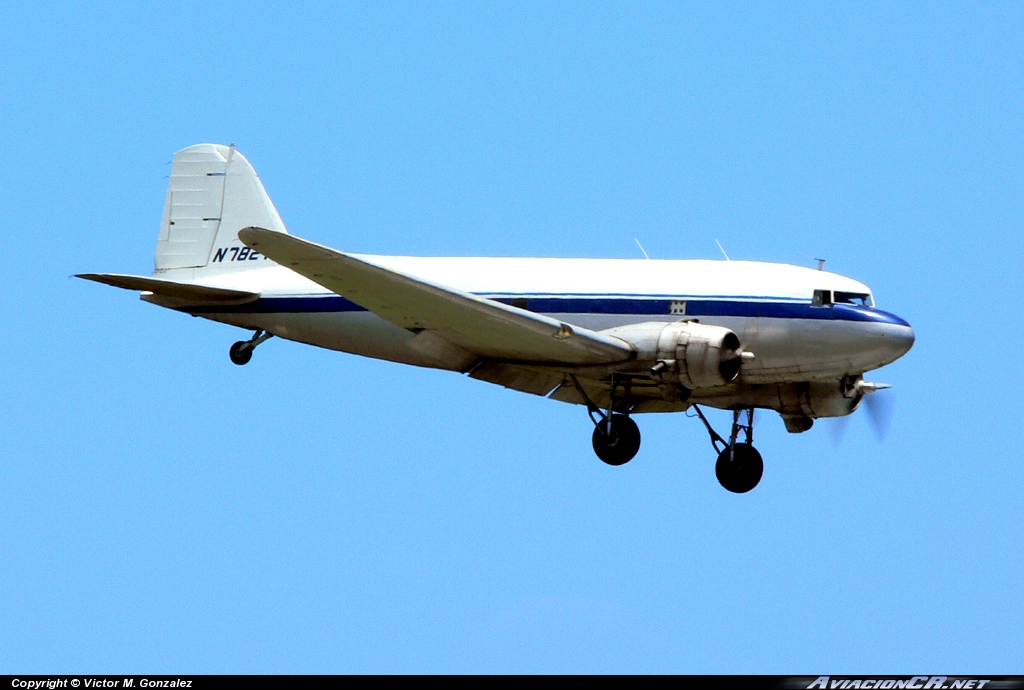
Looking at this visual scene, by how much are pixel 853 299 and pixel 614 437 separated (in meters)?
4.99

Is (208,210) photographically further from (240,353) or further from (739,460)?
(739,460)

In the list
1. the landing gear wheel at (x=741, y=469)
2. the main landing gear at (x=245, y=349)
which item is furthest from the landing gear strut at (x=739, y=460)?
the main landing gear at (x=245, y=349)

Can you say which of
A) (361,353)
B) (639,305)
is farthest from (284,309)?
(639,305)

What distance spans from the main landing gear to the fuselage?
1.35 meters

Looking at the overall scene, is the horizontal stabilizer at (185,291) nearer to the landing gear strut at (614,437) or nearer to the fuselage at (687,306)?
the fuselage at (687,306)

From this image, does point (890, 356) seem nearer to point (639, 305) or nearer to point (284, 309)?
point (639, 305)

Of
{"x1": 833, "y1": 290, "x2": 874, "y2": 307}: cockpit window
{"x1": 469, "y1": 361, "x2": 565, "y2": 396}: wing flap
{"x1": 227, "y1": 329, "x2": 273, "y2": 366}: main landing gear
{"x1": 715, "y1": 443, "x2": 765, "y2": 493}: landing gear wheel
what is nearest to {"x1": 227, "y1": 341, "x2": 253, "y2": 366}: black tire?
Result: {"x1": 227, "y1": 329, "x2": 273, "y2": 366}: main landing gear

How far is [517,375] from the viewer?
112 feet

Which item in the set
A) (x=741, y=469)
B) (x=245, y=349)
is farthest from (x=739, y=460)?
(x=245, y=349)

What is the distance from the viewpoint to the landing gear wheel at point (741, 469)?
34.4 metres

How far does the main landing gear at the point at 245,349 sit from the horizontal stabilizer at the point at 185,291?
81 centimetres
